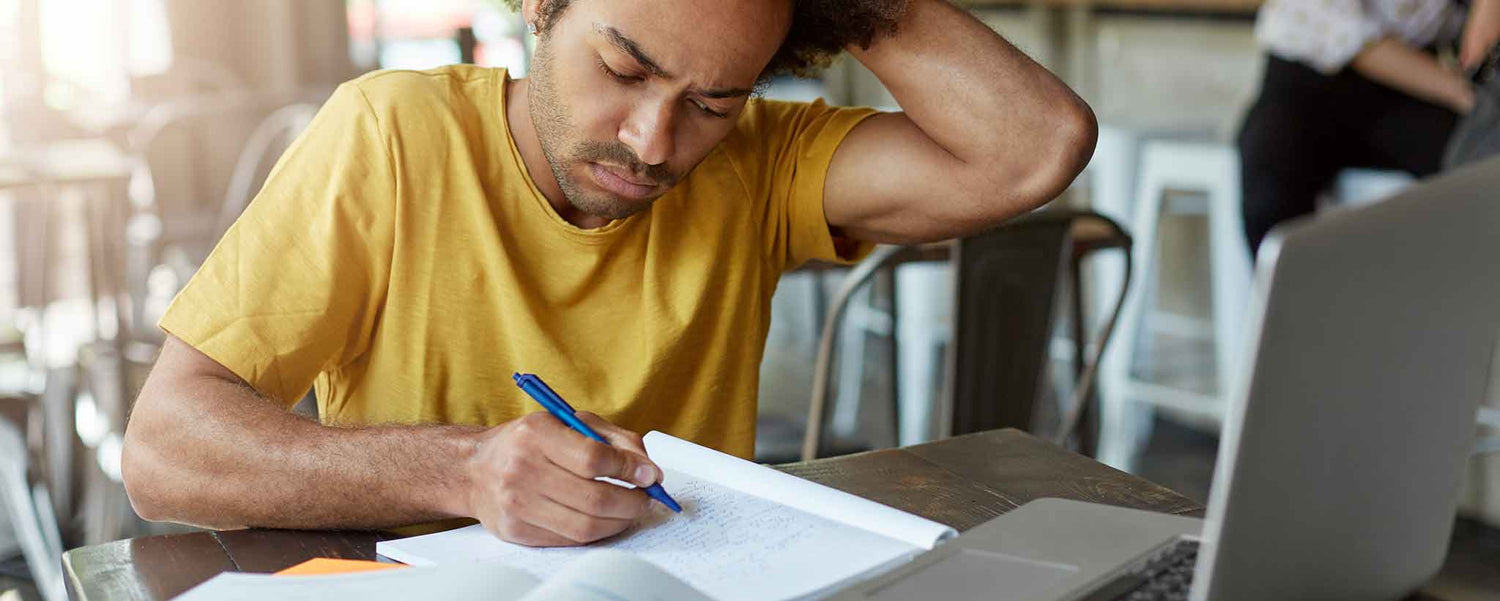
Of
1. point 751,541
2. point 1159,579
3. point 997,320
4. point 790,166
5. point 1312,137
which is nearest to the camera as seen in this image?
point 1159,579

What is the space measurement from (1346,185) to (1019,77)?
1784 millimetres

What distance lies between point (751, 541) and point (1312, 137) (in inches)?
90.5

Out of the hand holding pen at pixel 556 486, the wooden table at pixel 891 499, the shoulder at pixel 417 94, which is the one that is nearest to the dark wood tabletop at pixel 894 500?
the wooden table at pixel 891 499

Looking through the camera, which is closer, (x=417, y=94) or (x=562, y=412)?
(x=562, y=412)

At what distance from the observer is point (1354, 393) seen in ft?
2.14

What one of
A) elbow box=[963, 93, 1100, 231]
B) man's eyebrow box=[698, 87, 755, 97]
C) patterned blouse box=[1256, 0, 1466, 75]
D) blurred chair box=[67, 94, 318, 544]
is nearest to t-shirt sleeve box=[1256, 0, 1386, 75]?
patterned blouse box=[1256, 0, 1466, 75]

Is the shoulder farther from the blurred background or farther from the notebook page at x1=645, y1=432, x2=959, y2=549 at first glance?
the notebook page at x1=645, y1=432, x2=959, y2=549

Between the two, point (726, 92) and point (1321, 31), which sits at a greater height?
point (1321, 31)

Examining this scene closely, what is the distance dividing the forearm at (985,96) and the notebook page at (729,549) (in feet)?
1.63

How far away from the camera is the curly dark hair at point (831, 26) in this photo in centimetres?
130

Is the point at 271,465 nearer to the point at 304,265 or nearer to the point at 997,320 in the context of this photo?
the point at 304,265

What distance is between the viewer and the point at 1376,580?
757 mm

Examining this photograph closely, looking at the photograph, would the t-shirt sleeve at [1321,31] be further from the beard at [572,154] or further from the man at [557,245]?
the beard at [572,154]

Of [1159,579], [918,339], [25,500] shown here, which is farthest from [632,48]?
[918,339]
